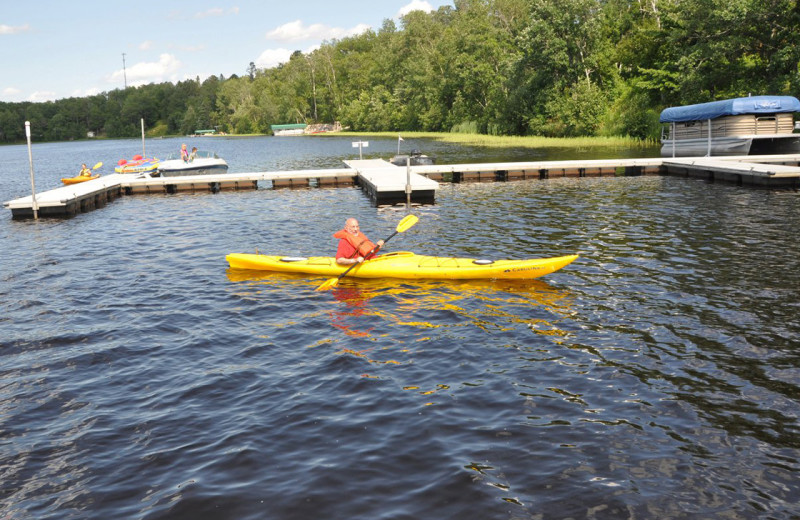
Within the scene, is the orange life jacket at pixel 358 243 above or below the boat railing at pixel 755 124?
below

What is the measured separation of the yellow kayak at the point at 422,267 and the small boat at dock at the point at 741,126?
2495 cm

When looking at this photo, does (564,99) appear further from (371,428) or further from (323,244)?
(371,428)

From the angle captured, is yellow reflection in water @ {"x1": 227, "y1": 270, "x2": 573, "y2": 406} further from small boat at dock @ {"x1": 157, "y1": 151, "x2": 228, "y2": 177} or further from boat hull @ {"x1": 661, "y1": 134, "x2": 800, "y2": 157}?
boat hull @ {"x1": 661, "y1": 134, "x2": 800, "y2": 157}

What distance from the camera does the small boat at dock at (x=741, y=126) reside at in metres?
33.1

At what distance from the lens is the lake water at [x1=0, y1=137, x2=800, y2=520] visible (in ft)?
21.6

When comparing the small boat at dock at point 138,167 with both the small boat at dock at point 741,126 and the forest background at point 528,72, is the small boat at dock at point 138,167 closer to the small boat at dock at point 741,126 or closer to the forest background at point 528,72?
the small boat at dock at point 741,126

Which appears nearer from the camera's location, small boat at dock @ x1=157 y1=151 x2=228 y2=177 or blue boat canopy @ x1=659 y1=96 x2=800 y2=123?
blue boat canopy @ x1=659 y1=96 x2=800 y2=123

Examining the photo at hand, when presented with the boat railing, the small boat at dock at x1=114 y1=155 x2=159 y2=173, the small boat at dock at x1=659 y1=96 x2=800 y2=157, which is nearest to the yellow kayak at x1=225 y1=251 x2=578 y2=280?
the small boat at dock at x1=659 y1=96 x2=800 y2=157

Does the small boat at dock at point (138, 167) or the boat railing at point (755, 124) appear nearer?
the boat railing at point (755, 124)

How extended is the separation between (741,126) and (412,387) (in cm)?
3197

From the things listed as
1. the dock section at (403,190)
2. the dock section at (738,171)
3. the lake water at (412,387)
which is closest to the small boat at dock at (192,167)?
the dock section at (403,190)

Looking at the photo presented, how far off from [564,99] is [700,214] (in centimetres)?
4297

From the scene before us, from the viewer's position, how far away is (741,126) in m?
34.1

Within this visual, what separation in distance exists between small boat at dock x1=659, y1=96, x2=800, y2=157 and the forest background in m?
5.31
